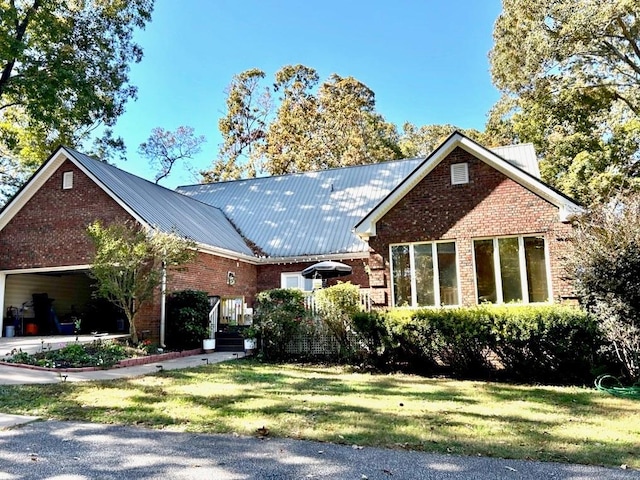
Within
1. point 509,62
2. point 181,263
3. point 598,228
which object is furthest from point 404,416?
point 509,62

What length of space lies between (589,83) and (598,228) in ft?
57.4

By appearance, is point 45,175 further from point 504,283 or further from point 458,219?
point 504,283

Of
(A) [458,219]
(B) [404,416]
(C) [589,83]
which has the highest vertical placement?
(C) [589,83]

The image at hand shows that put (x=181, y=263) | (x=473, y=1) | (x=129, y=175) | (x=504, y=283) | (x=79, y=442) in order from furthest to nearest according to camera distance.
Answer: (x=473, y=1) < (x=129, y=175) < (x=181, y=263) < (x=504, y=283) < (x=79, y=442)

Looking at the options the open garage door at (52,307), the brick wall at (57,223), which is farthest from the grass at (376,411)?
the open garage door at (52,307)

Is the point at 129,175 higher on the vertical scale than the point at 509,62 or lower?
lower

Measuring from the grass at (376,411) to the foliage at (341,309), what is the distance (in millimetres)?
2103

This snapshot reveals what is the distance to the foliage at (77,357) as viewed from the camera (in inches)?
423

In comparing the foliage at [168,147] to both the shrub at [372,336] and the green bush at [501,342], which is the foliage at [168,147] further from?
the green bush at [501,342]

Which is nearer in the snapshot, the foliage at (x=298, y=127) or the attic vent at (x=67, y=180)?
the attic vent at (x=67, y=180)

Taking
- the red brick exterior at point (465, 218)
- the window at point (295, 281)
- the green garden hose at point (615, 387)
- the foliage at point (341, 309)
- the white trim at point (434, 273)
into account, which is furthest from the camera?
the window at point (295, 281)

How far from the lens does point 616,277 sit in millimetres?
9156

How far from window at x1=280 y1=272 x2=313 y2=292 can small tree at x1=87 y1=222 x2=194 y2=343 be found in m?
5.91

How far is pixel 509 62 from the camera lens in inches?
960
